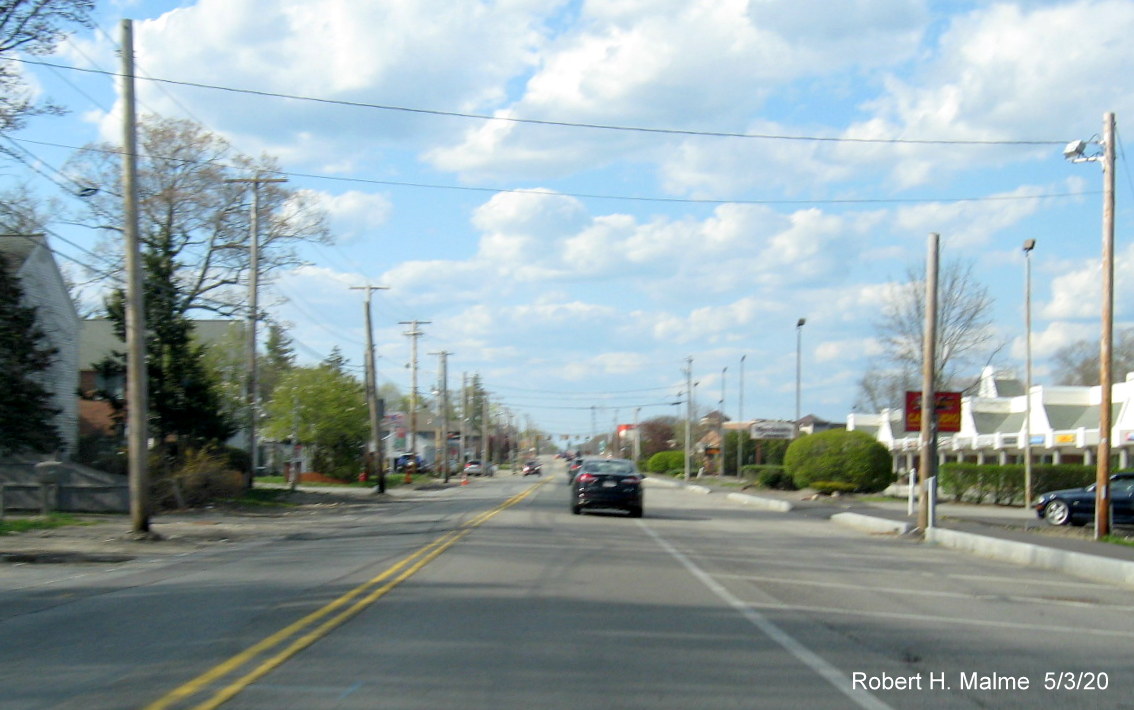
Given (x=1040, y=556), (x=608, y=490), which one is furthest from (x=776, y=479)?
(x=1040, y=556)

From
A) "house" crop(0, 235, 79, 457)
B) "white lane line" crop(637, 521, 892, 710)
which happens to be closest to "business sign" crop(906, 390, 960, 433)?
"white lane line" crop(637, 521, 892, 710)

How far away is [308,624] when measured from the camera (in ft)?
33.0

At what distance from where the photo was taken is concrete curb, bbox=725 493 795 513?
37.5m

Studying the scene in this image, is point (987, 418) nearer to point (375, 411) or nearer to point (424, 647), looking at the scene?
point (375, 411)

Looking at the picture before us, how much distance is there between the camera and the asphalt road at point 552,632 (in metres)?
7.57

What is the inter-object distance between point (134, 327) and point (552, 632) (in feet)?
48.0

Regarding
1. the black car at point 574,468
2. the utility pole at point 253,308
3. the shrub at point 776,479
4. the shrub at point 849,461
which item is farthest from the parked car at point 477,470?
the utility pole at point 253,308

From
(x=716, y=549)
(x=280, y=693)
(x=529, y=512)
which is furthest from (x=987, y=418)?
(x=280, y=693)

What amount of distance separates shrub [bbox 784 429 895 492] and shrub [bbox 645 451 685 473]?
4689cm

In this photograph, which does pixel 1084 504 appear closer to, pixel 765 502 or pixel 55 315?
pixel 765 502

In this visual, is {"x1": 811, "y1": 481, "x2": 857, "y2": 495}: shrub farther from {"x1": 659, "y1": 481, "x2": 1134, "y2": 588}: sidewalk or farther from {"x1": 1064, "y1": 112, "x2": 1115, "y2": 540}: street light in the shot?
{"x1": 1064, "y1": 112, "x2": 1115, "y2": 540}: street light

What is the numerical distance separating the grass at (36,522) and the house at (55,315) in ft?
29.5

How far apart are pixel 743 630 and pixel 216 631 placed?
16.6 ft

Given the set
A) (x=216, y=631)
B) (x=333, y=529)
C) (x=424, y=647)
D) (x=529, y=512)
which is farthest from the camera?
(x=529, y=512)
